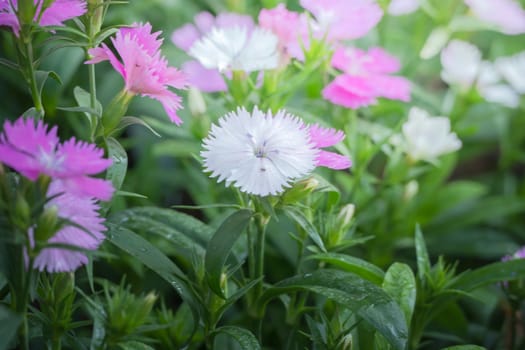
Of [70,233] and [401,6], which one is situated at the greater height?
[401,6]

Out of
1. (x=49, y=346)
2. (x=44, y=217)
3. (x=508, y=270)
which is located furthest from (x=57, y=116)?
(x=508, y=270)

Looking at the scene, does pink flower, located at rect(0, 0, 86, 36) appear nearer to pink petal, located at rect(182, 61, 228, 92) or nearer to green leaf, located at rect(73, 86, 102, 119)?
green leaf, located at rect(73, 86, 102, 119)

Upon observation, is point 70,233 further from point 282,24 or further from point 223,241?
point 282,24

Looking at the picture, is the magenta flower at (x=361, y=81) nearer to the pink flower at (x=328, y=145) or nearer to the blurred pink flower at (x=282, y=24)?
the blurred pink flower at (x=282, y=24)

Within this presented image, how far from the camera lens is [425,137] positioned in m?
1.28

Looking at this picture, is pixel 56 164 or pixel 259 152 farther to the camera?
pixel 259 152

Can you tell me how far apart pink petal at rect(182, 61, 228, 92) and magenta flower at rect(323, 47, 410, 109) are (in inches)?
7.9

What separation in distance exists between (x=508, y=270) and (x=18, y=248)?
26.9 inches

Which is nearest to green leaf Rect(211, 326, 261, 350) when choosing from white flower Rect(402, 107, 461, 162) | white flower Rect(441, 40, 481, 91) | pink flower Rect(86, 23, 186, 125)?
pink flower Rect(86, 23, 186, 125)

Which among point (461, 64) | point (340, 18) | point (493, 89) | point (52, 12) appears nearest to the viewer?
point (52, 12)

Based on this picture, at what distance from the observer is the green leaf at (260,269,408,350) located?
855mm

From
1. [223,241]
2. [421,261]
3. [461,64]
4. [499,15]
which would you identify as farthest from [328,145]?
[499,15]

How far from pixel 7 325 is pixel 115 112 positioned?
0.96 ft

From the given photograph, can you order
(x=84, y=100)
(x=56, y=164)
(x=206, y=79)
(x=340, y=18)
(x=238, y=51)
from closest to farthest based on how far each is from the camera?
(x=56, y=164)
(x=84, y=100)
(x=238, y=51)
(x=340, y=18)
(x=206, y=79)
